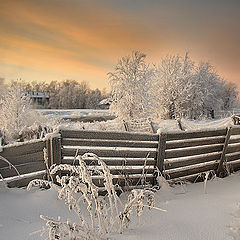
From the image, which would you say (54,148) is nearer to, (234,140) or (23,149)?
(23,149)

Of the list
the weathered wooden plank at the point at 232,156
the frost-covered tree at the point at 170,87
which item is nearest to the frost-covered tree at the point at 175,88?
the frost-covered tree at the point at 170,87

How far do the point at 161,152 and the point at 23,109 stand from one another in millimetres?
18362

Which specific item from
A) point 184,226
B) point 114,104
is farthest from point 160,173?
point 114,104

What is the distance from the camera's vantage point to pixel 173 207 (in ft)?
8.36

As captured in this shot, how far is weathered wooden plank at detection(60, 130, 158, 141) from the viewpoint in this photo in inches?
121

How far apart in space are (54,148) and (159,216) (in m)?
1.88

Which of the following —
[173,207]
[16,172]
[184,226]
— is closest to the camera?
[184,226]

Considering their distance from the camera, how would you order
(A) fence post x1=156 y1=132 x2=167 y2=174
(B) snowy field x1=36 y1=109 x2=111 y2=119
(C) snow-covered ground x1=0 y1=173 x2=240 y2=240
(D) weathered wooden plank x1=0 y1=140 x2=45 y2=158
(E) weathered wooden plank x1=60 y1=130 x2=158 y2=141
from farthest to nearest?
(B) snowy field x1=36 y1=109 x2=111 y2=119, (A) fence post x1=156 y1=132 x2=167 y2=174, (E) weathered wooden plank x1=60 y1=130 x2=158 y2=141, (D) weathered wooden plank x1=0 y1=140 x2=45 y2=158, (C) snow-covered ground x1=0 y1=173 x2=240 y2=240

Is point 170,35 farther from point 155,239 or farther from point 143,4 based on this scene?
point 155,239

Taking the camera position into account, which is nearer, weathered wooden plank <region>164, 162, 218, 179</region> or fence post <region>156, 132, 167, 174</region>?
fence post <region>156, 132, 167, 174</region>

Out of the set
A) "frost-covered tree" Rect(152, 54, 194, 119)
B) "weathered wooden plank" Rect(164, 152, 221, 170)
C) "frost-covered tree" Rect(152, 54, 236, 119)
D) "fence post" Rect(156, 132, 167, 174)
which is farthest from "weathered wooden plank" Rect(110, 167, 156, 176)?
"frost-covered tree" Rect(152, 54, 194, 119)

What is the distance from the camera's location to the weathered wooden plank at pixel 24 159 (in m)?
3.00

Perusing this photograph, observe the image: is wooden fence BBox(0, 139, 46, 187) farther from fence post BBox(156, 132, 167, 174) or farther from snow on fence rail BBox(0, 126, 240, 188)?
fence post BBox(156, 132, 167, 174)

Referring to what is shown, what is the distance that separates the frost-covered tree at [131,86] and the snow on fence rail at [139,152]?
51.0 ft
